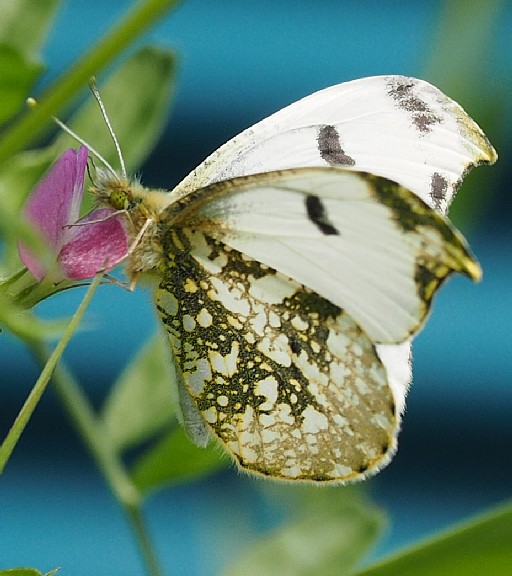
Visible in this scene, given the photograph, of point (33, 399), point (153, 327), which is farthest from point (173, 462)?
point (153, 327)

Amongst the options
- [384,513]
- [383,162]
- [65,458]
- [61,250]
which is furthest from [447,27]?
[65,458]

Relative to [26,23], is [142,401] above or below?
below

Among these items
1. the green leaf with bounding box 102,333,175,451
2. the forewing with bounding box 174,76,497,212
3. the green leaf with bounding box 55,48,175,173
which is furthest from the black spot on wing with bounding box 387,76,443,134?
the green leaf with bounding box 102,333,175,451

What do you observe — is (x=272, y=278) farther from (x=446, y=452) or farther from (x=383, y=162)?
(x=446, y=452)

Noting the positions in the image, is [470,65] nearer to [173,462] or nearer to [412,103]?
[412,103]

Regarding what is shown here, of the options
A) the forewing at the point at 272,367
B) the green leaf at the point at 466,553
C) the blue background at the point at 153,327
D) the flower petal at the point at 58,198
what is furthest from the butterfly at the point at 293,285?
the blue background at the point at 153,327

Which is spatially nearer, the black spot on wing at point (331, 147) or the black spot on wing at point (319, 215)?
the black spot on wing at point (319, 215)

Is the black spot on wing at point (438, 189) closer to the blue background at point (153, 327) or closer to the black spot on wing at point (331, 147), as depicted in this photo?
the black spot on wing at point (331, 147)
